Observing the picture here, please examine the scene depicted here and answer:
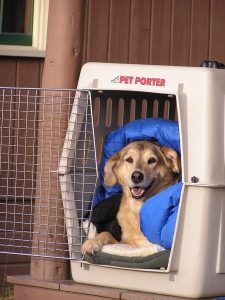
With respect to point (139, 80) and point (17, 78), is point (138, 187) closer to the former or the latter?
point (139, 80)

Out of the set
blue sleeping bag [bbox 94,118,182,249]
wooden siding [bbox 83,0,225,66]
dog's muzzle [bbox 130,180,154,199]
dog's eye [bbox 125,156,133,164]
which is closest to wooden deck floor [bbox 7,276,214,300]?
blue sleeping bag [bbox 94,118,182,249]

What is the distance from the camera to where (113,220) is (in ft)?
18.7

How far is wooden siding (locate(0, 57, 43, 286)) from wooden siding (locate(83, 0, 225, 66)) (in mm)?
423

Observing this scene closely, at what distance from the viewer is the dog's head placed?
555cm

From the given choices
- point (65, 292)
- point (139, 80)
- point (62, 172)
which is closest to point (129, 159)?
point (62, 172)

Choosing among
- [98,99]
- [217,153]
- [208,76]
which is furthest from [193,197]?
[98,99]

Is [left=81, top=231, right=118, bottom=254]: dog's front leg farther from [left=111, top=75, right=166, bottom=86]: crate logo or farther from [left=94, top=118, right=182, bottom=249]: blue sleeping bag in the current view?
[left=111, top=75, right=166, bottom=86]: crate logo

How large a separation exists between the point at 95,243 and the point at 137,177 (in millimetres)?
441

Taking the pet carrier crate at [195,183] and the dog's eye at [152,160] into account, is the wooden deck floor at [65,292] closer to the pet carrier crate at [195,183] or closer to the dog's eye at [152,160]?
the pet carrier crate at [195,183]

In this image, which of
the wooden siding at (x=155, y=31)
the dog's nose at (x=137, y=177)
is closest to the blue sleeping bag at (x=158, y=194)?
the dog's nose at (x=137, y=177)

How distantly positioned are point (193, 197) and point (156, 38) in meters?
2.82

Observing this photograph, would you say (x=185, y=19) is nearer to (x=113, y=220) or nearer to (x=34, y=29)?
(x=34, y=29)

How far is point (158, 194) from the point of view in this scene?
17.6 feet

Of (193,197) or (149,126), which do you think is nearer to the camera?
(193,197)
